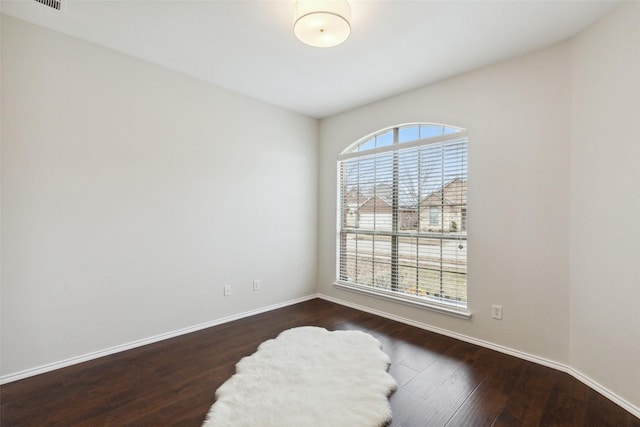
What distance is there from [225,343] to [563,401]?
274 centimetres

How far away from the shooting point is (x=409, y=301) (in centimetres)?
334

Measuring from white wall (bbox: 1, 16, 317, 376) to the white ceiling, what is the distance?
324 millimetres

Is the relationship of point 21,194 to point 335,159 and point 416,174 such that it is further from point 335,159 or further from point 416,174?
point 416,174

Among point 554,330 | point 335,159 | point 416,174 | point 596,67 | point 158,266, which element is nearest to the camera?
point 596,67

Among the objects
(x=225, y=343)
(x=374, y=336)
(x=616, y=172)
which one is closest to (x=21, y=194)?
(x=225, y=343)

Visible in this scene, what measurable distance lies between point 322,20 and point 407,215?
229 cm

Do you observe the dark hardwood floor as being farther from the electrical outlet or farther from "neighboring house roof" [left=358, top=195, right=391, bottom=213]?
"neighboring house roof" [left=358, top=195, right=391, bottom=213]

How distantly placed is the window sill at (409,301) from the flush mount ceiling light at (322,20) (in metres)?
2.73

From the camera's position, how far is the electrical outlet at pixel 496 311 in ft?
8.86

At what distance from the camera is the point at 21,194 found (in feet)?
7.24

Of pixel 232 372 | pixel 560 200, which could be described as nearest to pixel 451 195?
pixel 560 200

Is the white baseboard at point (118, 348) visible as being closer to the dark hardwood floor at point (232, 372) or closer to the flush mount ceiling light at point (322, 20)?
the dark hardwood floor at point (232, 372)

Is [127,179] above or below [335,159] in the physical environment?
below

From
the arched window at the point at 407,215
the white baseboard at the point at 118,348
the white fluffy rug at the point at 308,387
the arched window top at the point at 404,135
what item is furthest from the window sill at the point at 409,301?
the arched window top at the point at 404,135
